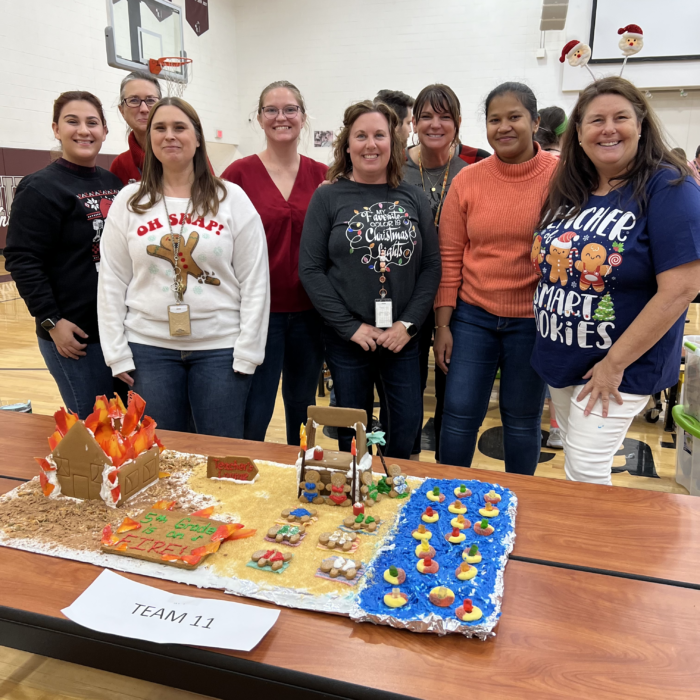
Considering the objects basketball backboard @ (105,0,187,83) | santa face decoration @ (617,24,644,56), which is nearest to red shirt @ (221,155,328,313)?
basketball backboard @ (105,0,187,83)

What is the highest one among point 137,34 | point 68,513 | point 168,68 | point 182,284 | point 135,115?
point 137,34

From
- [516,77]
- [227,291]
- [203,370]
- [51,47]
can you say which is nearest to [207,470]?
[203,370]

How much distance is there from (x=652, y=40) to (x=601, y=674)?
27.8 feet

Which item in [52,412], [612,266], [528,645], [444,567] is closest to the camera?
[528,645]

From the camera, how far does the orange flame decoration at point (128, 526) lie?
1176 millimetres

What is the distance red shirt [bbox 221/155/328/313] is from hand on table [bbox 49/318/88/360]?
66cm

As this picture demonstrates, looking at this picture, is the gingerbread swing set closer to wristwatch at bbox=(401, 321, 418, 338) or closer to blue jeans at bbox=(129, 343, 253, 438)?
blue jeans at bbox=(129, 343, 253, 438)

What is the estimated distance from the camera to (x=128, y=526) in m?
1.18

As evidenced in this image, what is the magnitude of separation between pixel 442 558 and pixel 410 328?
106 cm

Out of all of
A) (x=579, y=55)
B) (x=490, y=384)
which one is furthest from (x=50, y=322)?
(x=579, y=55)

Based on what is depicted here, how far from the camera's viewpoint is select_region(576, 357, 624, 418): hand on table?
1525mm

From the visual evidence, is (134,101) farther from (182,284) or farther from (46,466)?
(46,466)

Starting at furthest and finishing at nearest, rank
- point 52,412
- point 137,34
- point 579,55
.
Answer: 1. point 579,55
2. point 137,34
3. point 52,412

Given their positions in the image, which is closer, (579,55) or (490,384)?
(490,384)
